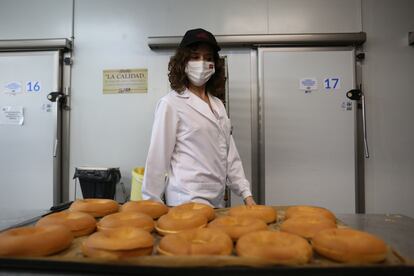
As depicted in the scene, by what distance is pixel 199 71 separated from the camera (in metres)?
1.51

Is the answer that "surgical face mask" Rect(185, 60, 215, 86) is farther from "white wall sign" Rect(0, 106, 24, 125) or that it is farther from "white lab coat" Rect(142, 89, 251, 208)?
"white wall sign" Rect(0, 106, 24, 125)

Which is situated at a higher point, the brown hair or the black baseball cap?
the black baseball cap

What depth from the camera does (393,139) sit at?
7.93 ft

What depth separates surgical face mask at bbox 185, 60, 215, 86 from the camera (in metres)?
1.50

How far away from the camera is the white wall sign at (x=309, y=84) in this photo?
7.94 ft

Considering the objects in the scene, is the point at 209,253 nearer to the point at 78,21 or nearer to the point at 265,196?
the point at 265,196

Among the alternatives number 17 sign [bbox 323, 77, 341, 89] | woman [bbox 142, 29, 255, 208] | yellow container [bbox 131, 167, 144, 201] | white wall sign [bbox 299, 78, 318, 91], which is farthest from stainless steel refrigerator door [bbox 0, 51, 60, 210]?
number 17 sign [bbox 323, 77, 341, 89]

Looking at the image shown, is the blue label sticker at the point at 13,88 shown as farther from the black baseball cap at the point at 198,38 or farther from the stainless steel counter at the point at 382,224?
the black baseball cap at the point at 198,38

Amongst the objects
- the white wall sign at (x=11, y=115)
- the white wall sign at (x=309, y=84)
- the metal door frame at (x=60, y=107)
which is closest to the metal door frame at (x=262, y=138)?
the white wall sign at (x=309, y=84)

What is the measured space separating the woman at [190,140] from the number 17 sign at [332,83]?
1.30 m

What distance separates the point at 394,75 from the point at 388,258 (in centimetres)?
223

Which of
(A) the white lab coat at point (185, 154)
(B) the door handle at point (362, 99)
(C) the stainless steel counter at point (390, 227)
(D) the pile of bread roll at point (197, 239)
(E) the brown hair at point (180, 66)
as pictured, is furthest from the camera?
(B) the door handle at point (362, 99)

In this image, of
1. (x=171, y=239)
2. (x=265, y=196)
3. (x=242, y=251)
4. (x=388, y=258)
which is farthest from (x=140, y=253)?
(x=265, y=196)

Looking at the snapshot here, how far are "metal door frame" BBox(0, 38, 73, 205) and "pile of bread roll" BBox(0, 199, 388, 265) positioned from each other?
1.78 metres
